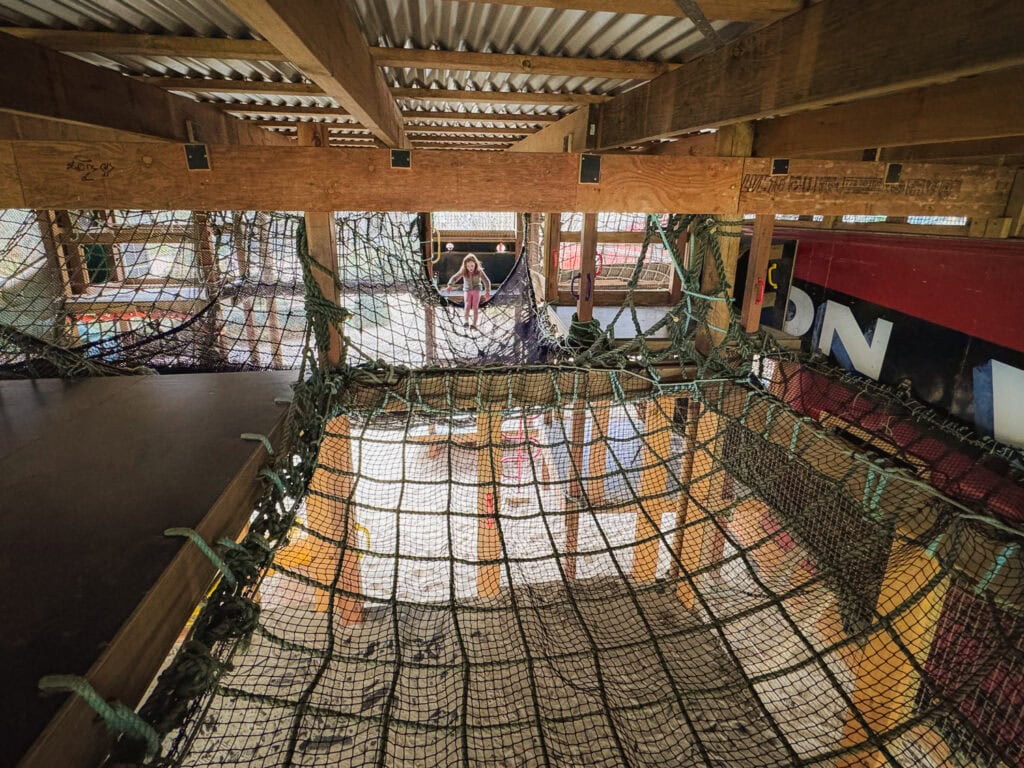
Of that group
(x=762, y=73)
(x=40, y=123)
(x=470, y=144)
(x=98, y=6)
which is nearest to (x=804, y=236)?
(x=470, y=144)

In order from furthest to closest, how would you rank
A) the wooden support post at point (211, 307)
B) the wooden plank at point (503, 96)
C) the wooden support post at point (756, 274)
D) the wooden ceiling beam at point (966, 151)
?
the wooden support post at point (211, 307) < the wooden support post at point (756, 274) < the wooden plank at point (503, 96) < the wooden ceiling beam at point (966, 151)

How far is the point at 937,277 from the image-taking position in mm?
3660

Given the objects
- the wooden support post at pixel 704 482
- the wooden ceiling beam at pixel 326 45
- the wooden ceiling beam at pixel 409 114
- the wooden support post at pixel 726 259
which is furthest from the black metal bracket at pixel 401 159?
the wooden ceiling beam at pixel 409 114

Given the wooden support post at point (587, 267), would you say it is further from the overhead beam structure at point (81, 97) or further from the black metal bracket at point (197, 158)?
the black metal bracket at point (197, 158)

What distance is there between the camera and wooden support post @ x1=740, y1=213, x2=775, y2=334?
9.96 ft

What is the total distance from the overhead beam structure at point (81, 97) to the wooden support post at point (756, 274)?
3.18m

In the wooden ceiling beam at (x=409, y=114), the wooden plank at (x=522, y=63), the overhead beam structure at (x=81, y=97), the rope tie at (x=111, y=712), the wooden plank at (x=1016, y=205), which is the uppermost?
the wooden ceiling beam at (x=409, y=114)

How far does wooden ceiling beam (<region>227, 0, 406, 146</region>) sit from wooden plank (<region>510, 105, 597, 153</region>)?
4.36ft

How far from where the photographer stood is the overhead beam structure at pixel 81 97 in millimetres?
1711

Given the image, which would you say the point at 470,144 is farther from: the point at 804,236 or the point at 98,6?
the point at 98,6

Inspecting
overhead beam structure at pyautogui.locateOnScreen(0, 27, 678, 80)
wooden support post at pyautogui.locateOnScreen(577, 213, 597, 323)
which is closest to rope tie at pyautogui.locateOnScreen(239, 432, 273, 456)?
overhead beam structure at pyautogui.locateOnScreen(0, 27, 678, 80)

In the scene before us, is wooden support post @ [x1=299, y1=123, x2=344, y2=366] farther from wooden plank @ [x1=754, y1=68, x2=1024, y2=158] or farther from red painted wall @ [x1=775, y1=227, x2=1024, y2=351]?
red painted wall @ [x1=775, y1=227, x2=1024, y2=351]

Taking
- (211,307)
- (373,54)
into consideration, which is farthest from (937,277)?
(211,307)

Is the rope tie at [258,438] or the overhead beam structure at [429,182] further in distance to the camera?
the overhead beam structure at [429,182]
